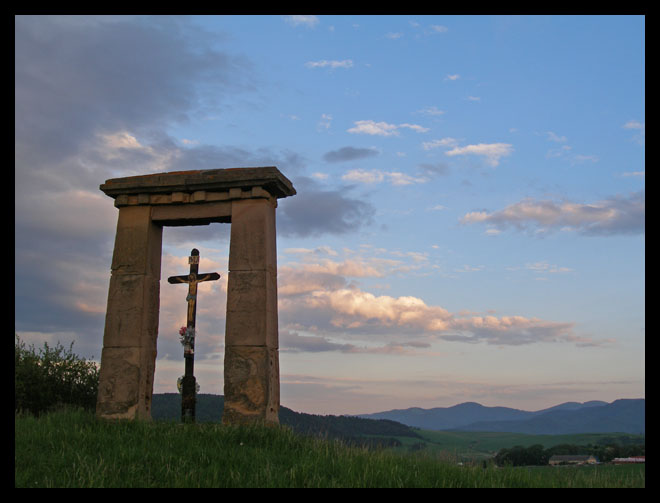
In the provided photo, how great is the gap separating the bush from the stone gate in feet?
6.67

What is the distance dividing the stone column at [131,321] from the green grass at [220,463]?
1.36 m

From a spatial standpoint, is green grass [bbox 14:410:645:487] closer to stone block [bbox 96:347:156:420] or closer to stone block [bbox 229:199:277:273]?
stone block [bbox 96:347:156:420]

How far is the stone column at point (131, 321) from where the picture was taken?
12422 mm

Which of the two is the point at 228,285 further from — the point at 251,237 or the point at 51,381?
the point at 51,381

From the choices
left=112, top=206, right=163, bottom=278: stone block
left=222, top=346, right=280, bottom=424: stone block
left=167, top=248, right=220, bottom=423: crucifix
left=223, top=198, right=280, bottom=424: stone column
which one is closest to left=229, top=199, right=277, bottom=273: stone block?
left=223, top=198, right=280, bottom=424: stone column

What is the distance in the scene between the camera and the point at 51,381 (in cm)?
1412

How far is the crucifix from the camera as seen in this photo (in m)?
12.7

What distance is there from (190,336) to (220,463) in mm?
4517

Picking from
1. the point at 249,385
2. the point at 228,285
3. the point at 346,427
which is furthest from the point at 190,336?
the point at 346,427

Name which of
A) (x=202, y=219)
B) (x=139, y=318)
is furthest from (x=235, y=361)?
(x=202, y=219)

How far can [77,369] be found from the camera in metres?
14.4
